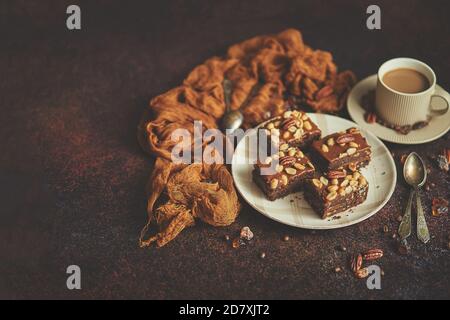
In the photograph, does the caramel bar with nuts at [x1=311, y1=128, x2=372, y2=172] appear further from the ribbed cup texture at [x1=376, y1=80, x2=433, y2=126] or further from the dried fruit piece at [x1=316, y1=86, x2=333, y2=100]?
the dried fruit piece at [x1=316, y1=86, x2=333, y2=100]

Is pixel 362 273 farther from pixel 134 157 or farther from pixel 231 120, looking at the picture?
pixel 134 157

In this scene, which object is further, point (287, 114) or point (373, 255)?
point (287, 114)

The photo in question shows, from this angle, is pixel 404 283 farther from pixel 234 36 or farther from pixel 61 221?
pixel 234 36

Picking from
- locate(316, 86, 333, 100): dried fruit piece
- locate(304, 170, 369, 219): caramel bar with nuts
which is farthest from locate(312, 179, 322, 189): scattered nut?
locate(316, 86, 333, 100): dried fruit piece

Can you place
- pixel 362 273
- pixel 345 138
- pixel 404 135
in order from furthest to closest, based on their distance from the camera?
pixel 404 135
pixel 345 138
pixel 362 273

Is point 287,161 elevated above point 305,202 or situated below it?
above

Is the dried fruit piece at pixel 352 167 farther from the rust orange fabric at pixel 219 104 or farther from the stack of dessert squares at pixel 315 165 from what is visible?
the rust orange fabric at pixel 219 104

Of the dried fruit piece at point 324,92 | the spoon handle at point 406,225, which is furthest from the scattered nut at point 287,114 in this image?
the spoon handle at point 406,225

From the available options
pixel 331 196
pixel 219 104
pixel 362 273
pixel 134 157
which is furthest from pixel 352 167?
pixel 134 157
